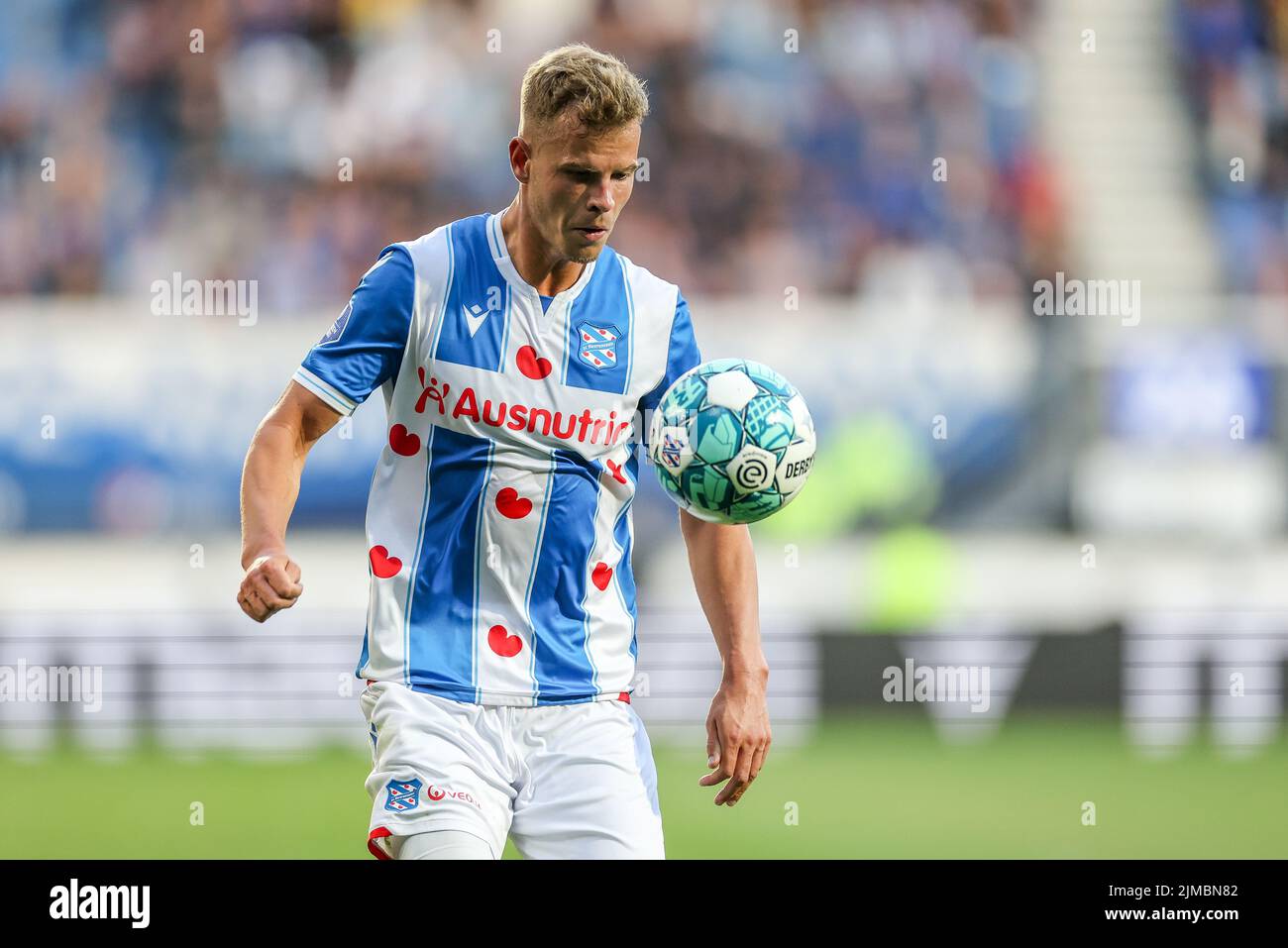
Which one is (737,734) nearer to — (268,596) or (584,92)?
(268,596)

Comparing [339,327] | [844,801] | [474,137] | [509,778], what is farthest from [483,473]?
[474,137]

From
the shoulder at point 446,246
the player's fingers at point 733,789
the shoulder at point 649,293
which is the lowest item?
the player's fingers at point 733,789

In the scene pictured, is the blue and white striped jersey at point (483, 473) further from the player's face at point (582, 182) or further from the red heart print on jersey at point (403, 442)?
the player's face at point (582, 182)

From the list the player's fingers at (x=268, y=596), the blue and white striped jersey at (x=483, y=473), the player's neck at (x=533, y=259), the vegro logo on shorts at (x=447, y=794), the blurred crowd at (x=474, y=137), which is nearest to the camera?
the player's fingers at (x=268, y=596)

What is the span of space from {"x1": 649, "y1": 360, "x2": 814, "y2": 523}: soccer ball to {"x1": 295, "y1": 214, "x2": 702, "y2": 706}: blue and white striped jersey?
15 centimetres

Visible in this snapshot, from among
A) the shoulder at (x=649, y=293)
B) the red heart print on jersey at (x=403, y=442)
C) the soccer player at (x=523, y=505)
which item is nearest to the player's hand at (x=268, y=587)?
the soccer player at (x=523, y=505)

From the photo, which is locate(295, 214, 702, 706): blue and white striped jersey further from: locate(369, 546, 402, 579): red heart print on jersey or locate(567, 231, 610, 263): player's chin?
locate(567, 231, 610, 263): player's chin

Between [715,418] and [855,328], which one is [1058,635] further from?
[715,418]

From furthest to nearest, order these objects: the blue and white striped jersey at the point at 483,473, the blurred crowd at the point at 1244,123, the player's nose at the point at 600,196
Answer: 1. the blurred crowd at the point at 1244,123
2. the blue and white striped jersey at the point at 483,473
3. the player's nose at the point at 600,196

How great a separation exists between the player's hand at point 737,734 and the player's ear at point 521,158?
1.21 m

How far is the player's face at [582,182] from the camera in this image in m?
3.64

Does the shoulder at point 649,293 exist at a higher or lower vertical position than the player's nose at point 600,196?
lower

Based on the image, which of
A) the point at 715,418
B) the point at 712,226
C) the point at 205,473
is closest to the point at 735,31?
the point at 712,226

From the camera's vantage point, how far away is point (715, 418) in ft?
12.4
